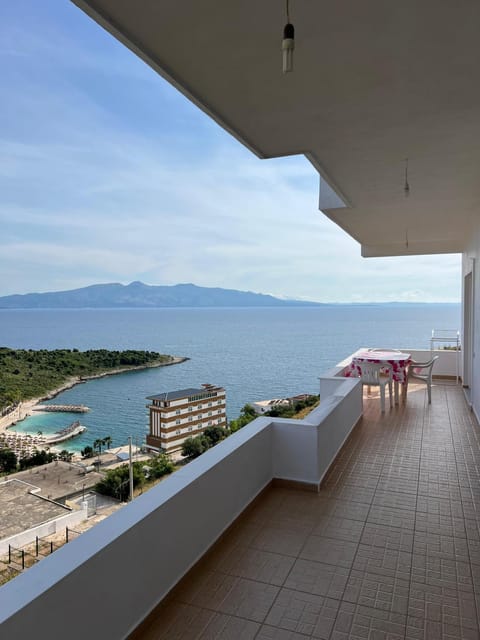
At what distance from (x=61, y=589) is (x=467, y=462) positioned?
3.90 m

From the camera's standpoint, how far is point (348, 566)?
2.59m

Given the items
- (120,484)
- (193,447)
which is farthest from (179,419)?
(120,484)

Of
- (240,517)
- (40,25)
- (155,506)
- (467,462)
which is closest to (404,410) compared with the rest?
(467,462)

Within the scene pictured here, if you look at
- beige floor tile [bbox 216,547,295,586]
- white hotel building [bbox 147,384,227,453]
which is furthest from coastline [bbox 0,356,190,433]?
beige floor tile [bbox 216,547,295,586]

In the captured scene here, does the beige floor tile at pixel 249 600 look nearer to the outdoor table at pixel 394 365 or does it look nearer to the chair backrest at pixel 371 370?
the chair backrest at pixel 371 370

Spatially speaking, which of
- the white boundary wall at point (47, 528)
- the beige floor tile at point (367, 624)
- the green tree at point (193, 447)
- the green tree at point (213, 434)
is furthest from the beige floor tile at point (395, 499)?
the green tree at point (213, 434)

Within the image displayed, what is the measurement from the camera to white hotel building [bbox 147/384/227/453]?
15.1 meters

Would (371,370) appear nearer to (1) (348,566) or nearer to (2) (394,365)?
(2) (394,365)

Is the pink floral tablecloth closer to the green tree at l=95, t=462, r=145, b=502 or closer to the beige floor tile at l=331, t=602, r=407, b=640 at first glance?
the beige floor tile at l=331, t=602, r=407, b=640

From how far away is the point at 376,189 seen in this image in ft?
16.0

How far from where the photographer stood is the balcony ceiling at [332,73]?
5.83 feet

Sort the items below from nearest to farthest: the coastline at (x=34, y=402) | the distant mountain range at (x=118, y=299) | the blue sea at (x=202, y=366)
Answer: the coastline at (x=34, y=402)
the blue sea at (x=202, y=366)
the distant mountain range at (x=118, y=299)

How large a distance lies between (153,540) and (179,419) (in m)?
15.2

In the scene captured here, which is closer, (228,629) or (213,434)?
(228,629)
